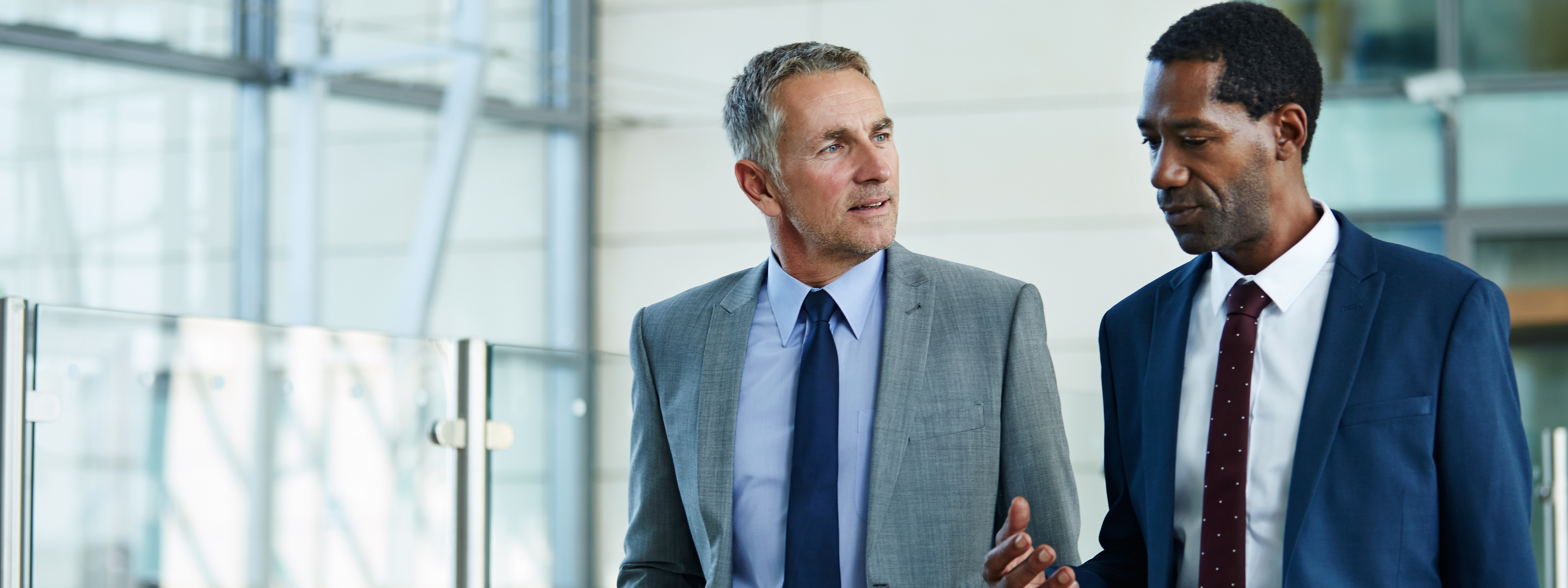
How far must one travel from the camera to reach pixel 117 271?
17.5ft

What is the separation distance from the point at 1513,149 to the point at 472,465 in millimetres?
5174

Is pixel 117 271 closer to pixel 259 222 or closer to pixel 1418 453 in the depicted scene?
pixel 259 222

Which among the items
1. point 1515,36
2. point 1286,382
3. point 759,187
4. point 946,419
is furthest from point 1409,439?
point 1515,36

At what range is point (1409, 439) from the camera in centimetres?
128

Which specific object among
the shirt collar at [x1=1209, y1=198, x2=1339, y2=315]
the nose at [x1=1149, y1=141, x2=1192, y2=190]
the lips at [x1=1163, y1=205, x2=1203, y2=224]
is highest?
the nose at [x1=1149, y1=141, x2=1192, y2=190]

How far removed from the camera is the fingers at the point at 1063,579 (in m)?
1.35

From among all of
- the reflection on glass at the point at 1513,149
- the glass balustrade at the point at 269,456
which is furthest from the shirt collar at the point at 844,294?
the reflection on glass at the point at 1513,149

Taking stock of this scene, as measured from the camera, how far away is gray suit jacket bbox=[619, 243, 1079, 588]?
65.5 inches

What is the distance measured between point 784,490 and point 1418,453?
750 mm

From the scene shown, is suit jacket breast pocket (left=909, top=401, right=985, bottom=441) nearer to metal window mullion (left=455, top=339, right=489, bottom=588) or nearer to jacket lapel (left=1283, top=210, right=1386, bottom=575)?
jacket lapel (left=1283, top=210, right=1386, bottom=575)

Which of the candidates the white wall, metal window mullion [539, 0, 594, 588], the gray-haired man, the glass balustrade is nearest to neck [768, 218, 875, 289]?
the gray-haired man

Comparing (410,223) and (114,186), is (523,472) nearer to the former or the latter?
(114,186)

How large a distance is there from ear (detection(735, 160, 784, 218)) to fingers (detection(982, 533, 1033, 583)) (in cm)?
62

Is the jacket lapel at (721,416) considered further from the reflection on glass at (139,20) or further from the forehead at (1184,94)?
the reflection on glass at (139,20)
